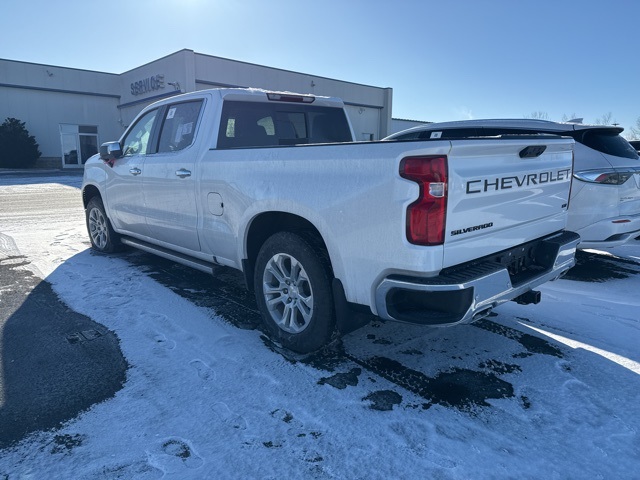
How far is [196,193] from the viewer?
13.2ft

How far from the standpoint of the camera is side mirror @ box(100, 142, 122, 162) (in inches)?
211

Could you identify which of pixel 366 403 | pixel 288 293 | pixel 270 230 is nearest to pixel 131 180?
pixel 270 230

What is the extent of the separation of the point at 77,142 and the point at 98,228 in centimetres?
2725

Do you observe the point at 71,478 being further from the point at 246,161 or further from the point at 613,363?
the point at 613,363

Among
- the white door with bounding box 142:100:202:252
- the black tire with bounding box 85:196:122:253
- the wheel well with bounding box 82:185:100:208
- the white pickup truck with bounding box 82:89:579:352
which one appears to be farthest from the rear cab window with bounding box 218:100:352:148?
the wheel well with bounding box 82:185:100:208

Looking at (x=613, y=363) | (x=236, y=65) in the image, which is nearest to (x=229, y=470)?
(x=613, y=363)

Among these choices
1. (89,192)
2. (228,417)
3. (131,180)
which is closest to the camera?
(228,417)

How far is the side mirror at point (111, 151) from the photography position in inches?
211

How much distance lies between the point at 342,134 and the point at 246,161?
2.02 meters

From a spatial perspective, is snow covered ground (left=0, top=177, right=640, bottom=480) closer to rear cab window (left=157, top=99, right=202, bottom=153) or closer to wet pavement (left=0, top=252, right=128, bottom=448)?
wet pavement (left=0, top=252, right=128, bottom=448)

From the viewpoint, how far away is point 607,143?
4973 mm

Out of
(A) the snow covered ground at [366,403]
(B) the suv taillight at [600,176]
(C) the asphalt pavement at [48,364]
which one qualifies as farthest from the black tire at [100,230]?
(B) the suv taillight at [600,176]

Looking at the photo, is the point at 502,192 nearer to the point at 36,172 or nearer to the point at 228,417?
the point at 228,417

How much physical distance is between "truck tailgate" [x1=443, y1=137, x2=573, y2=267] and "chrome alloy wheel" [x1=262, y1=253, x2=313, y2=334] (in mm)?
1112
